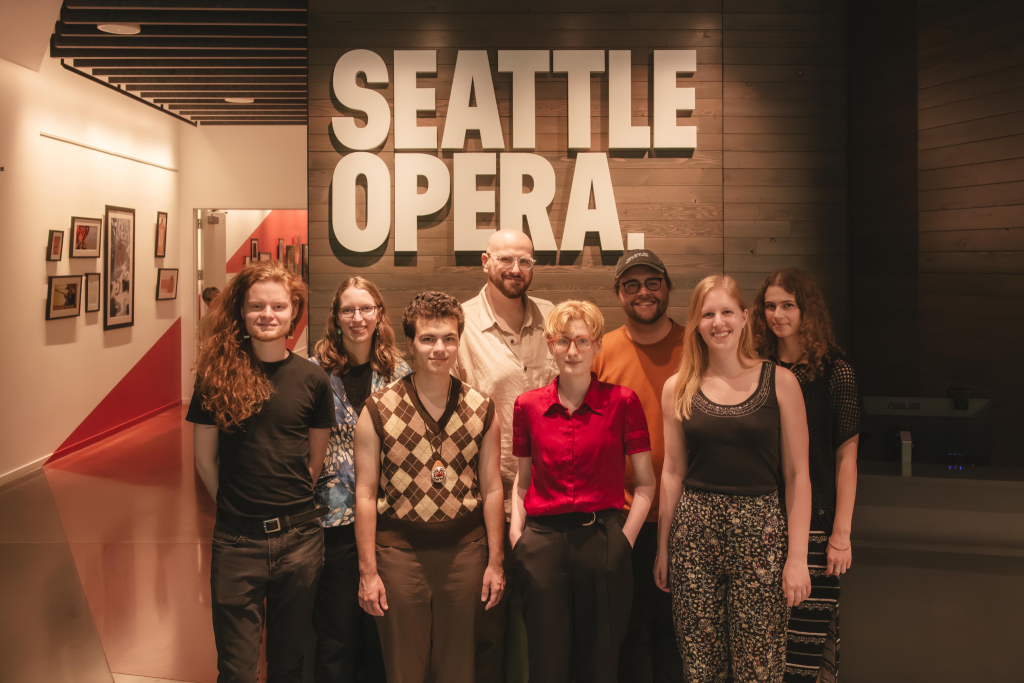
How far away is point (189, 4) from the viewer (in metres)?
4.47

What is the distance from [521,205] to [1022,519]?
2.67 m

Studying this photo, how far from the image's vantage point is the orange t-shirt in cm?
253

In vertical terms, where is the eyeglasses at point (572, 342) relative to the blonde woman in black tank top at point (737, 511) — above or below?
above

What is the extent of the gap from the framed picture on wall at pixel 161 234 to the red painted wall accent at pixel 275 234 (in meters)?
1.20

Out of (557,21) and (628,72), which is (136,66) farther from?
(628,72)

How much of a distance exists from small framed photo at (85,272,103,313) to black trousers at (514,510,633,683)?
22.6 ft

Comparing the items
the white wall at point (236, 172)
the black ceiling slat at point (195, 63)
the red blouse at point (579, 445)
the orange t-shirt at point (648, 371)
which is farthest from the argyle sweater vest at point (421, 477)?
the white wall at point (236, 172)

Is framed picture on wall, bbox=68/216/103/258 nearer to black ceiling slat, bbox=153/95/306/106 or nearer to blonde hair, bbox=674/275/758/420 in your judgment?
black ceiling slat, bbox=153/95/306/106

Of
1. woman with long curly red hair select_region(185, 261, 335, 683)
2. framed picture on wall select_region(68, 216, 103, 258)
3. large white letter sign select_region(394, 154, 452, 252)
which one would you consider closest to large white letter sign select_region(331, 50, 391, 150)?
large white letter sign select_region(394, 154, 452, 252)

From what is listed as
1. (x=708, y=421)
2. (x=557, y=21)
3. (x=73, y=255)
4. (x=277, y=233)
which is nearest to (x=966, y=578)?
(x=708, y=421)

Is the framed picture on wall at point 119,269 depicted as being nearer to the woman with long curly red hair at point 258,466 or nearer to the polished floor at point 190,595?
the polished floor at point 190,595

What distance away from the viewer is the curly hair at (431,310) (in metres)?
2.17

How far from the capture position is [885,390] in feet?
14.6

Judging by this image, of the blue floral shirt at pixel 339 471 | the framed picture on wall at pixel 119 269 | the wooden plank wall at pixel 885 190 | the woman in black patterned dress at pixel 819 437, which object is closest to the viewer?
the woman in black patterned dress at pixel 819 437
